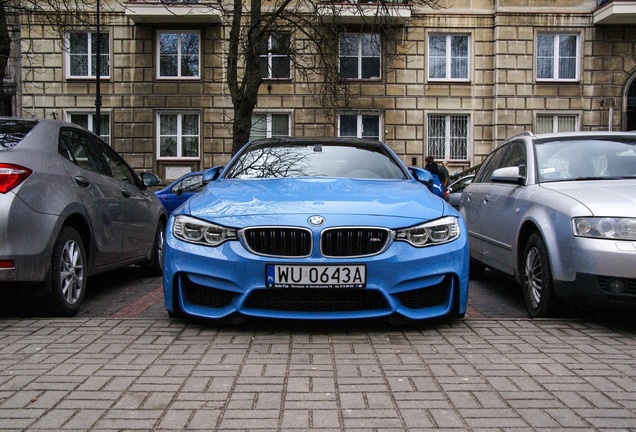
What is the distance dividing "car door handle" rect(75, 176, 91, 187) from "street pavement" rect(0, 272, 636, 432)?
1.22 m

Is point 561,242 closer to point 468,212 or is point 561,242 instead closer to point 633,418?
point 633,418

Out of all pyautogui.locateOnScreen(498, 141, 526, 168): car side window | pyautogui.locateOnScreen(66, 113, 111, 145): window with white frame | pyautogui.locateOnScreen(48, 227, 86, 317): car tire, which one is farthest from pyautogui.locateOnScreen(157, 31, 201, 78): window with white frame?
pyautogui.locateOnScreen(48, 227, 86, 317): car tire

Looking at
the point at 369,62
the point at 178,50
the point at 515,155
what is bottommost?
the point at 515,155

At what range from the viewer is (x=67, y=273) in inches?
209

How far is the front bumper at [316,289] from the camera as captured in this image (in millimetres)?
4402

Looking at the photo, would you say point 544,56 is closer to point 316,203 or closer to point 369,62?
point 369,62

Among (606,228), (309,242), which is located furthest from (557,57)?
(309,242)

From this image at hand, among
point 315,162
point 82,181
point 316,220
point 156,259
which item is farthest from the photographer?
point 156,259

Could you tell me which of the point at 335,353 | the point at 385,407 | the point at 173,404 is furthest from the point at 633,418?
the point at 173,404

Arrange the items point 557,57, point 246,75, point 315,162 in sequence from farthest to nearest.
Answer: point 557,57 → point 246,75 → point 315,162

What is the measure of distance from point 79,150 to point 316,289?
297 cm

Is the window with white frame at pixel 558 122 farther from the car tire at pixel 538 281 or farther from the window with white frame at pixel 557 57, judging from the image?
the car tire at pixel 538 281

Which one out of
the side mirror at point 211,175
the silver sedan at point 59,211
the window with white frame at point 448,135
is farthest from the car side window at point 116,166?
the window with white frame at point 448,135

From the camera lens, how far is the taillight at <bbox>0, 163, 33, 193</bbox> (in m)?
4.76
